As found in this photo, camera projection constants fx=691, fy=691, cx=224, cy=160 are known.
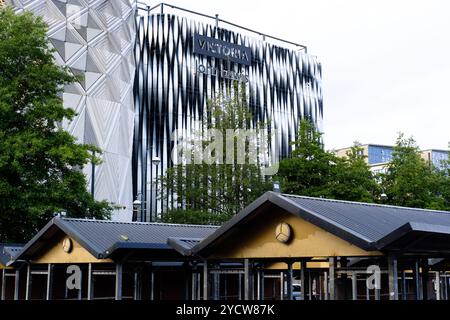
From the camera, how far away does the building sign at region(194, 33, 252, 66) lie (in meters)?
92.3

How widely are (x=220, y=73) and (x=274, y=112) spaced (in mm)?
11686

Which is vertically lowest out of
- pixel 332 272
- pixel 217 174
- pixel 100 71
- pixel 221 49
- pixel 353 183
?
pixel 332 272

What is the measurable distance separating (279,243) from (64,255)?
32.6 feet

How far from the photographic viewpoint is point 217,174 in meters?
42.1

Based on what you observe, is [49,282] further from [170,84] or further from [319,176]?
Result: [170,84]

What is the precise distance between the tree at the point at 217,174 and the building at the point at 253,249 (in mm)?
7935

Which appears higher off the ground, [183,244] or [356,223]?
[356,223]

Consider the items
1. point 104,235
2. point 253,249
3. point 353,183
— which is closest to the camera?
point 253,249

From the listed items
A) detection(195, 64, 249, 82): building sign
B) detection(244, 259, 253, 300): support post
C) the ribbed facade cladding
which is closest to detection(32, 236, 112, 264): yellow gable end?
detection(244, 259, 253, 300): support post

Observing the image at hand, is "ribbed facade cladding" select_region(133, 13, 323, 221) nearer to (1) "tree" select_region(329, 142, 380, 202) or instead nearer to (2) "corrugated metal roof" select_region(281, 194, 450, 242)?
(1) "tree" select_region(329, 142, 380, 202)

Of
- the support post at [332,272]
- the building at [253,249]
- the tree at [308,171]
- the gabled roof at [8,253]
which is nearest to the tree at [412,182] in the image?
the tree at [308,171]

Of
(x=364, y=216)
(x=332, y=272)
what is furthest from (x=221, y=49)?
(x=332, y=272)
